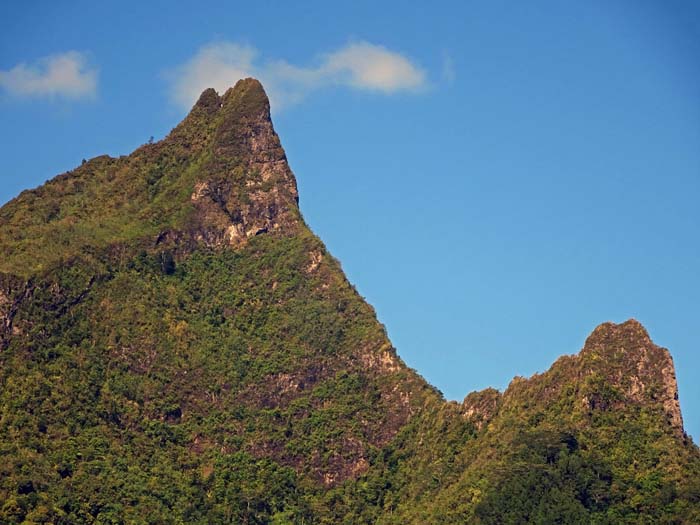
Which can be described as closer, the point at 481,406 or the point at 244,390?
the point at 481,406

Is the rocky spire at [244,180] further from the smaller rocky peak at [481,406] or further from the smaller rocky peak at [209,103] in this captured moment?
the smaller rocky peak at [481,406]

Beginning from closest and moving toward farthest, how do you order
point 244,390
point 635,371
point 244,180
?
point 635,371
point 244,390
point 244,180

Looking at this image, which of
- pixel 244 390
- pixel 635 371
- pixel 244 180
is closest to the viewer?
pixel 635 371

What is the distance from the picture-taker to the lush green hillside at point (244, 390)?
143m

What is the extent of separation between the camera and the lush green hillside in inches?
5645

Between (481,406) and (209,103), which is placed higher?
(209,103)

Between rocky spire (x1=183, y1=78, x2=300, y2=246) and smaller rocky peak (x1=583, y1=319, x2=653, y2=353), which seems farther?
rocky spire (x1=183, y1=78, x2=300, y2=246)

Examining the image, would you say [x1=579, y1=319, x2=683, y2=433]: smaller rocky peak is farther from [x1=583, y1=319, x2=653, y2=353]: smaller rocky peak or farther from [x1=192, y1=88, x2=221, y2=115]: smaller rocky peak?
Result: [x1=192, y1=88, x2=221, y2=115]: smaller rocky peak

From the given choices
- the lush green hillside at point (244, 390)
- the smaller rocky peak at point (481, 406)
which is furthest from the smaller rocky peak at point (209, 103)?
the smaller rocky peak at point (481, 406)

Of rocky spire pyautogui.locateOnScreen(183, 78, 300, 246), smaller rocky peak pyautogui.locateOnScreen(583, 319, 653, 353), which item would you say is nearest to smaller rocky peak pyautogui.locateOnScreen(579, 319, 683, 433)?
smaller rocky peak pyautogui.locateOnScreen(583, 319, 653, 353)

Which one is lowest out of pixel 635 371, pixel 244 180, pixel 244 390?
pixel 244 390

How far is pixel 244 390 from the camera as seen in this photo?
162 meters

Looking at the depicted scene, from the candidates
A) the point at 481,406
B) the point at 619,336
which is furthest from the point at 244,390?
the point at 619,336

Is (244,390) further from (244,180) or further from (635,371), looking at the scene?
(635,371)
